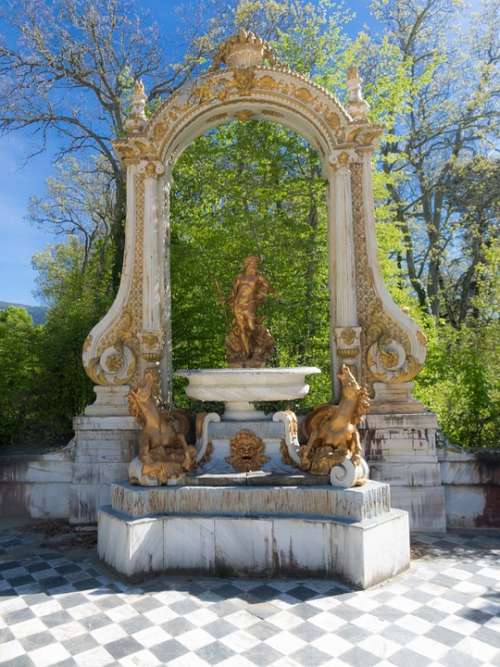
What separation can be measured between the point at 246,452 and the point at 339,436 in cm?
101

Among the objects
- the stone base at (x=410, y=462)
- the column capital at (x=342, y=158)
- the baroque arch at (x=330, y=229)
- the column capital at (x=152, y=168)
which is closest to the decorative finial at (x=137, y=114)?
the baroque arch at (x=330, y=229)

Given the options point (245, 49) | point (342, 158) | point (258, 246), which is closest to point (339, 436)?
point (342, 158)

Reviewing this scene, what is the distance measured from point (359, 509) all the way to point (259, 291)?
321 centimetres

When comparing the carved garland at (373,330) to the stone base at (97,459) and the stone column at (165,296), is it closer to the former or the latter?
the stone column at (165,296)

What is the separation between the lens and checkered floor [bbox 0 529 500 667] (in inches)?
117

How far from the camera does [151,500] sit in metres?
4.44

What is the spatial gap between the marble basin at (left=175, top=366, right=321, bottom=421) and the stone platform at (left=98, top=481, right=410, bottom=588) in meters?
1.03

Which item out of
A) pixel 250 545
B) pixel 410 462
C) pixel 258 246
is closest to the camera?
pixel 250 545

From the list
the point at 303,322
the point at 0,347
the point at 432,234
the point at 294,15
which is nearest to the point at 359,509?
the point at 303,322

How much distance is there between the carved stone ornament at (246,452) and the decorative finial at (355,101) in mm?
4362

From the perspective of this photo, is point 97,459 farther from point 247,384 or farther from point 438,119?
point 438,119

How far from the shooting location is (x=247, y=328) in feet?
20.6

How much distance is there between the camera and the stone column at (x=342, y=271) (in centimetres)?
596

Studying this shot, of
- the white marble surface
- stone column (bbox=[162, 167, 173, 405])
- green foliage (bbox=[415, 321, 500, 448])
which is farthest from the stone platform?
green foliage (bbox=[415, 321, 500, 448])
